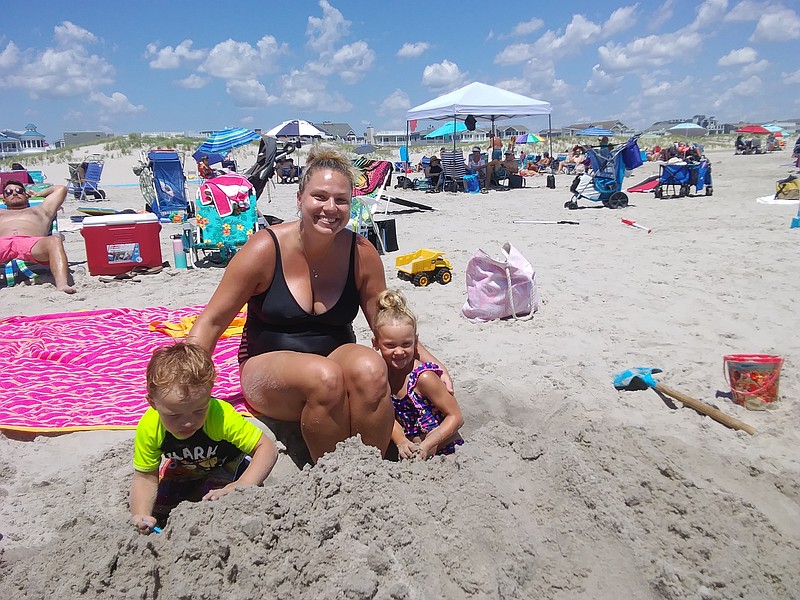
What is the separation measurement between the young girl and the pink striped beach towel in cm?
80

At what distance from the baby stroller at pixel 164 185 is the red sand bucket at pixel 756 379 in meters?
9.90

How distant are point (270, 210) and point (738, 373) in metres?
10.5

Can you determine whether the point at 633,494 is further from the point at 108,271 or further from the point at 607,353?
the point at 108,271

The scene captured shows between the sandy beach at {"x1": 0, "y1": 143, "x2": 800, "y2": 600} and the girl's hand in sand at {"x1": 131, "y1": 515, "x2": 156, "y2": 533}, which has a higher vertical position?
the girl's hand in sand at {"x1": 131, "y1": 515, "x2": 156, "y2": 533}

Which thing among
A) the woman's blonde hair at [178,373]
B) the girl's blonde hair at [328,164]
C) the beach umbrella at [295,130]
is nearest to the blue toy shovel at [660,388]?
the girl's blonde hair at [328,164]

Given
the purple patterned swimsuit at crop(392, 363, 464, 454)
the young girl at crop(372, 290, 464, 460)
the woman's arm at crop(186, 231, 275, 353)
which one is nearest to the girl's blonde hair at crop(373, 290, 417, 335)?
the young girl at crop(372, 290, 464, 460)

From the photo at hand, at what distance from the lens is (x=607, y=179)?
37.1 ft

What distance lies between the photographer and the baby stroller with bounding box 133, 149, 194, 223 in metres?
10.8

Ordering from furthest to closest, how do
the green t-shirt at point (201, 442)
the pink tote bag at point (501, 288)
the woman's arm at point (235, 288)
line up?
the pink tote bag at point (501, 288) < the woman's arm at point (235, 288) < the green t-shirt at point (201, 442)

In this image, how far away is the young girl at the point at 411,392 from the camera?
7.93 feet

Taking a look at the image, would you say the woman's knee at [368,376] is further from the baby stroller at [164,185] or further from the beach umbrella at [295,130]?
the beach umbrella at [295,130]

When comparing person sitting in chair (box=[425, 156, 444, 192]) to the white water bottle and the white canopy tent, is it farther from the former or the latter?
the white water bottle

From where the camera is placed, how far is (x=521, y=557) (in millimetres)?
1769

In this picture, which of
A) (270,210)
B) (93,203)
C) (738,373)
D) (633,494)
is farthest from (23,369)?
(93,203)
